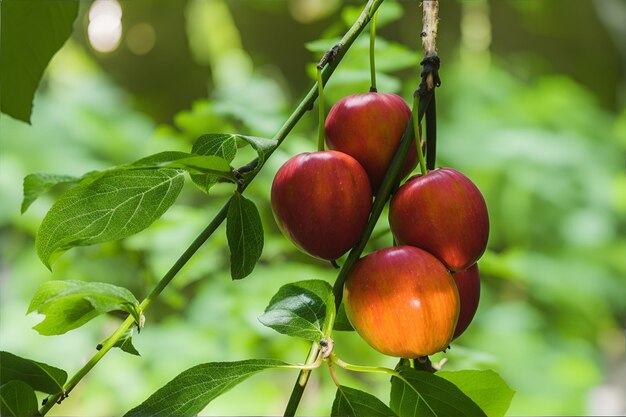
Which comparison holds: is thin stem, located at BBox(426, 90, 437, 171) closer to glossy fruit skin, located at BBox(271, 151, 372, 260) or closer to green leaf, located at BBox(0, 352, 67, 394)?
glossy fruit skin, located at BBox(271, 151, 372, 260)

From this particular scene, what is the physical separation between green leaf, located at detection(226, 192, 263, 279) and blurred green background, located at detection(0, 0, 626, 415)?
41cm

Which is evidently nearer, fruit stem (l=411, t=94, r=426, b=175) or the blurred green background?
fruit stem (l=411, t=94, r=426, b=175)

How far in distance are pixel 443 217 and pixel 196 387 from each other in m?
0.11

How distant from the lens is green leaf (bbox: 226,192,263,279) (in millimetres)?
266

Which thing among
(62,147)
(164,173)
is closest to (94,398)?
(62,147)

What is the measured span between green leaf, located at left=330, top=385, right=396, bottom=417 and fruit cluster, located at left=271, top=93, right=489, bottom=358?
0.07 feet

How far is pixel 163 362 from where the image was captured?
71cm

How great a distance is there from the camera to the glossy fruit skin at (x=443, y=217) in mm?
266

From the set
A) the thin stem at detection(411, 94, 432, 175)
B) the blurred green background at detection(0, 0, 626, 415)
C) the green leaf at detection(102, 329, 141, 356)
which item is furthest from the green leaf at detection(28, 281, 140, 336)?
the blurred green background at detection(0, 0, 626, 415)

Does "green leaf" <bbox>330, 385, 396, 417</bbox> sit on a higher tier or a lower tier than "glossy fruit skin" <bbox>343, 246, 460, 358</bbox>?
lower

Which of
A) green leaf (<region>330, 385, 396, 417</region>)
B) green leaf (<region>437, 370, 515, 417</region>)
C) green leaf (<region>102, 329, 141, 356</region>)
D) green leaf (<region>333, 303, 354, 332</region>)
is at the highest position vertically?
green leaf (<region>333, 303, 354, 332</region>)

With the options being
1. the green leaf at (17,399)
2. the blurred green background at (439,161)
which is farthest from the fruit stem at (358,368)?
the blurred green background at (439,161)

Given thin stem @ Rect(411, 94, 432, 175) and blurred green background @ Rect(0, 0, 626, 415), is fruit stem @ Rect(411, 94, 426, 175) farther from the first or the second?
blurred green background @ Rect(0, 0, 626, 415)

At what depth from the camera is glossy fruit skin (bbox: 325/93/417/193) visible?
0.29m
